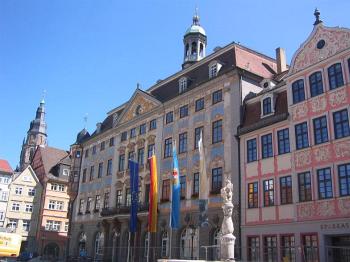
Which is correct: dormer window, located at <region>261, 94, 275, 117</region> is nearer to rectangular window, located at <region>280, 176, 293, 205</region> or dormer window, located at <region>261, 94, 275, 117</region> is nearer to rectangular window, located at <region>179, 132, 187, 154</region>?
rectangular window, located at <region>280, 176, 293, 205</region>

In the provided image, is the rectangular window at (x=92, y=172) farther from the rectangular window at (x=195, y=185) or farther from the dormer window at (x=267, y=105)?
the dormer window at (x=267, y=105)

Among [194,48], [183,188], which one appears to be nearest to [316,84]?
[183,188]

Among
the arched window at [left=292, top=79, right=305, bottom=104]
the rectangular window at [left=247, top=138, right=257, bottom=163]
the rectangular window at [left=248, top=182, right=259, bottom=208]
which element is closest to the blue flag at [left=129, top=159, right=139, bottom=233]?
the rectangular window at [left=248, top=182, right=259, bottom=208]

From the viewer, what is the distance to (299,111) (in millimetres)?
27234

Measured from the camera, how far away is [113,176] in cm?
4638

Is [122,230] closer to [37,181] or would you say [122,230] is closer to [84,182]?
[84,182]

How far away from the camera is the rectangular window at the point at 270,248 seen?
26.5 meters

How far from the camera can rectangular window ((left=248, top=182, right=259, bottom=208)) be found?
28564mm

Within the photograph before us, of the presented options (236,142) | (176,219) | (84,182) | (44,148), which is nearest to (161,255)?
(176,219)

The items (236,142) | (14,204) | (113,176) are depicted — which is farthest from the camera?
(14,204)

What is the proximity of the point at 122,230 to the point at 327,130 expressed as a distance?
24278mm

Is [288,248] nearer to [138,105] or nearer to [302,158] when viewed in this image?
[302,158]

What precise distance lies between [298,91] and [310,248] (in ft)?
33.3

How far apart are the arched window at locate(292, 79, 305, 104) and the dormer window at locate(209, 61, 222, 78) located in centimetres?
881
